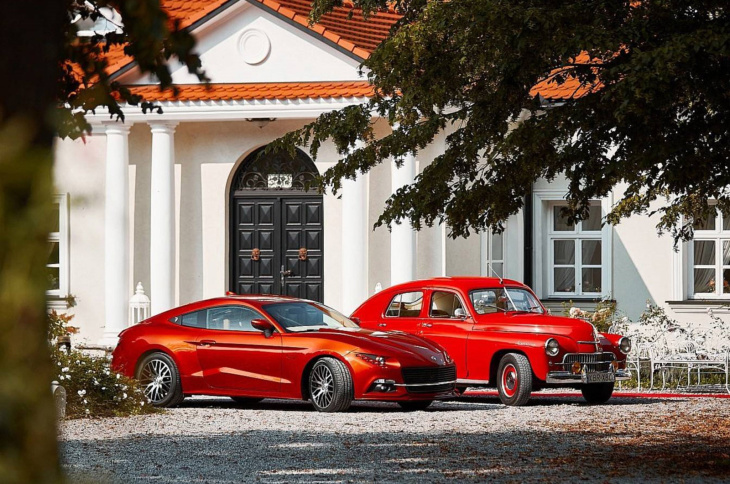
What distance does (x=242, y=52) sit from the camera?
20375mm

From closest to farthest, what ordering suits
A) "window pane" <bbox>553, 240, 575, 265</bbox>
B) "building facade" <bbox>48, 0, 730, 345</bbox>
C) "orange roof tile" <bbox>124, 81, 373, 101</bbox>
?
"orange roof tile" <bbox>124, 81, 373, 101</bbox> < "building facade" <bbox>48, 0, 730, 345</bbox> < "window pane" <bbox>553, 240, 575, 265</bbox>

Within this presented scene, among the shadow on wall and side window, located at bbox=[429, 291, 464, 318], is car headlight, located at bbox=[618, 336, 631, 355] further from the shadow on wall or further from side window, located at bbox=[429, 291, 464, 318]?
the shadow on wall

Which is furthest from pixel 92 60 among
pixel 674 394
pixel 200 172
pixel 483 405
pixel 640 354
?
pixel 200 172

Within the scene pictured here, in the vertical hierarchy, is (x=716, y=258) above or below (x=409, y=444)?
above

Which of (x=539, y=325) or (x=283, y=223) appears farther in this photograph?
(x=283, y=223)

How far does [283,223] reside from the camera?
2156 cm

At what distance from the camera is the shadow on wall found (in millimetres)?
20703

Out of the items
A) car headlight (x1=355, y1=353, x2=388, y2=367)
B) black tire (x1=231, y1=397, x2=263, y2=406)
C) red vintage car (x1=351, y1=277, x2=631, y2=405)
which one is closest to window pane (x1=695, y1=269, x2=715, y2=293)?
red vintage car (x1=351, y1=277, x2=631, y2=405)

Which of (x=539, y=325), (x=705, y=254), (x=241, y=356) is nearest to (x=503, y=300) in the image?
(x=539, y=325)

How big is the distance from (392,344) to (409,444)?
3186 millimetres

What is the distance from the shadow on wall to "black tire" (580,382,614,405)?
22.0ft

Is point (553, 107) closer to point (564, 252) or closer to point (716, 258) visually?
point (716, 258)

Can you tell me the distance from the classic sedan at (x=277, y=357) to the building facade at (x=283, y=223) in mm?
5930

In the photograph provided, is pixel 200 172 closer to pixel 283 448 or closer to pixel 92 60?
pixel 283 448
